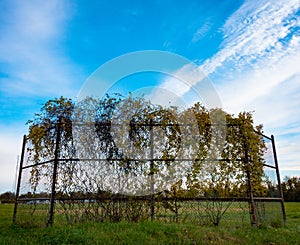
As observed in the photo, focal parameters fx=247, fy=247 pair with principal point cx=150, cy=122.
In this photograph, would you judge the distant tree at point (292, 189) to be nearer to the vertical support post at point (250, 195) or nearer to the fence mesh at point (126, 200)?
the fence mesh at point (126, 200)

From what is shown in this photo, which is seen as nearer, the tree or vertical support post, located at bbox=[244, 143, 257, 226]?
vertical support post, located at bbox=[244, 143, 257, 226]

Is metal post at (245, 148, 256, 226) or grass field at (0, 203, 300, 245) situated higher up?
metal post at (245, 148, 256, 226)

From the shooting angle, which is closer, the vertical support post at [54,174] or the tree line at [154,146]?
the vertical support post at [54,174]

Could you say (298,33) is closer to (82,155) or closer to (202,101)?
(202,101)

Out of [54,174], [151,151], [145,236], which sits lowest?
[145,236]

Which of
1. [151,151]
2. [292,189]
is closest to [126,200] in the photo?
[151,151]

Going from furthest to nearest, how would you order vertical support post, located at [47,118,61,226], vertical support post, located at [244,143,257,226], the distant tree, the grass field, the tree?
the distant tree < the tree < vertical support post, located at [244,143,257,226] < vertical support post, located at [47,118,61,226] < the grass field

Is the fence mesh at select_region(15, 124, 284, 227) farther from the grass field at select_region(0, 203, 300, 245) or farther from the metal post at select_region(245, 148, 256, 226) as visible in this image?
the grass field at select_region(0, 203, 300, 245)

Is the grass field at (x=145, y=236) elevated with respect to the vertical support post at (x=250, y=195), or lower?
lower

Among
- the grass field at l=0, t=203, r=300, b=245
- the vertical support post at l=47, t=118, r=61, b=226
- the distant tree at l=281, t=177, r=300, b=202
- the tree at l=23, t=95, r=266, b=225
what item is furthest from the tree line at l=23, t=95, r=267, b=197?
the distant tree at l=281, t=177, r=300, b=202

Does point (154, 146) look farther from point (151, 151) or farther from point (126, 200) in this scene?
point (126, 200)

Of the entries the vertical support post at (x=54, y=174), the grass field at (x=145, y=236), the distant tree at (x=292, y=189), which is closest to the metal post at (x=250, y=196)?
the grass field at (x=145, y=236)

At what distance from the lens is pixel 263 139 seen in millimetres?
6707

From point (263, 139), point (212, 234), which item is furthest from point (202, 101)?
point (212, 234)
